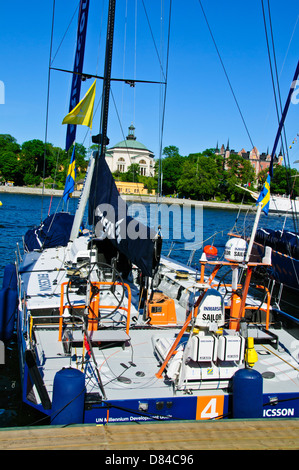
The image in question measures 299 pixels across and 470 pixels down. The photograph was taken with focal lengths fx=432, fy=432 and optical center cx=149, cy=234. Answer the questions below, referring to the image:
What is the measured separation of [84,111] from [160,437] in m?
7.89

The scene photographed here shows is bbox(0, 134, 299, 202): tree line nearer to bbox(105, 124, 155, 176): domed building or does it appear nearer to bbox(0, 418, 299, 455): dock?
bbox(105, 124, 155, 176): domed building

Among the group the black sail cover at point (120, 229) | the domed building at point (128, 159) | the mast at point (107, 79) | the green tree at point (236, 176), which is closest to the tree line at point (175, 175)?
the green tree at point (236, 176)

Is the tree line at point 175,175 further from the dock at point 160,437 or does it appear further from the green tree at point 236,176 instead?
the dock at point 160,437

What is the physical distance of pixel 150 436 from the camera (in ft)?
19.5

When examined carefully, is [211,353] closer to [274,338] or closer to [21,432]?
[274,338]

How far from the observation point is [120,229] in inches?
404

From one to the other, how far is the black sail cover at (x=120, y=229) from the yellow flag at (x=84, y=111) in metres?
1.06

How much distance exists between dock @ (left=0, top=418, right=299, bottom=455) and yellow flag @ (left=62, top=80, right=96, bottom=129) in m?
7.28

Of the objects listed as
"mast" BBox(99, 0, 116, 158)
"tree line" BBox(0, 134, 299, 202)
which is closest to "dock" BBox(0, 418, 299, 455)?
"mast" BBox(99, 0, 116, 158)

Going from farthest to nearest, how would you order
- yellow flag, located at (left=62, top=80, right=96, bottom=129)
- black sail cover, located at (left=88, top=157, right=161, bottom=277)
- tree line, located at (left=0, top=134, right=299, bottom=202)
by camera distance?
tree line, located at (left=0, top=134, right=299, bottom=202) → yellow flag, located at (left=62, top=80, right=96, bottom=129) → black sail cover, located at (left=88, top=157, right=161, bottom=277)

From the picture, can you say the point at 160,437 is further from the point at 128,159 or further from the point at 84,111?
the point at 128,159

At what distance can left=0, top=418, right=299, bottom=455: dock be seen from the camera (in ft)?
18.6

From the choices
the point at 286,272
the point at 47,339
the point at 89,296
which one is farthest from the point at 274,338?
the point at 286,272

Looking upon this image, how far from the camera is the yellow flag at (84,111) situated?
10.7 m
